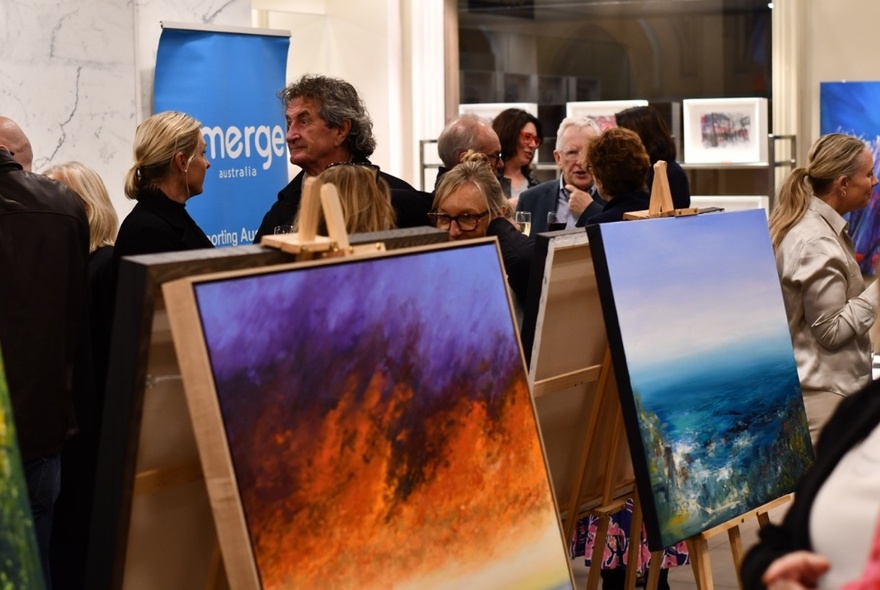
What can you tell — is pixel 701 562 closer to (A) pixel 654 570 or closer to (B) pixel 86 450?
(A) pixel 654 570

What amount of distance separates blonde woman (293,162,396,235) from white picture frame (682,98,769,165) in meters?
4.59

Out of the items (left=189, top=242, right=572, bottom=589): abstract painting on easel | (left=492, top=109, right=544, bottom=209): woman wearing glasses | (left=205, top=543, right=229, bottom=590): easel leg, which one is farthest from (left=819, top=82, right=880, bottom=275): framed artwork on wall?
(left=205, top=543, right=229, bottom=590): easel leg

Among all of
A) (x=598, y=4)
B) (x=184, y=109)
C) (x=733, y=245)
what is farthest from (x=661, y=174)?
(x=598, y=4)

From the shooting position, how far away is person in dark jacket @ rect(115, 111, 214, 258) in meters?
3.04

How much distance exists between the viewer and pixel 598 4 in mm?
7719

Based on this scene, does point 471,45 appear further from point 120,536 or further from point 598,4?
point 120,536

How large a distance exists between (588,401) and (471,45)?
5456 millimetres

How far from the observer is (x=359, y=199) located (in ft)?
8.46

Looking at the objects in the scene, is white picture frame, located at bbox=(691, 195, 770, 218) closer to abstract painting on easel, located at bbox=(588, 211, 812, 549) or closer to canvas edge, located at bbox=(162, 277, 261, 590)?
abstract painting on easel, located at bbox=(588, 211, 812, 549)

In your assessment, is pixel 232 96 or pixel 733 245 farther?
pixel 232 96

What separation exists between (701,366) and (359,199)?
92 centimetres

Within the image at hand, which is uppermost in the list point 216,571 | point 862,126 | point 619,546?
point 862,126

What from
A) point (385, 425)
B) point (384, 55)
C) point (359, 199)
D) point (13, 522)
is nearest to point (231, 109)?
point (384, 55)

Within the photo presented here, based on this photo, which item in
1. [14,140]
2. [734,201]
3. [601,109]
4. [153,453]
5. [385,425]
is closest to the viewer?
[153,453]
